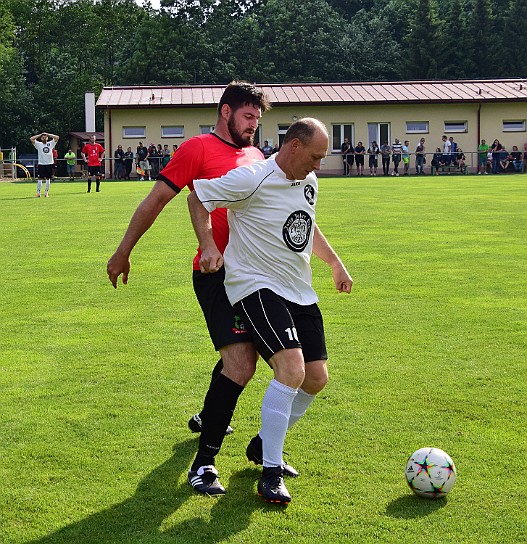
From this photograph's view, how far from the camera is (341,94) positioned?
50688mm

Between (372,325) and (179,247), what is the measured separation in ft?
21.7

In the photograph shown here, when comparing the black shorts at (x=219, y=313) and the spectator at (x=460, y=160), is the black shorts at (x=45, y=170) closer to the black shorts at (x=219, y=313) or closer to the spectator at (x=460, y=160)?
the spectator at (x=460, y=160)

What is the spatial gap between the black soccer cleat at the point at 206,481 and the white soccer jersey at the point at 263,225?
34.7 inches

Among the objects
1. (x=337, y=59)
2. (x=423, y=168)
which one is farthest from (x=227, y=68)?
(x=423, y=168)

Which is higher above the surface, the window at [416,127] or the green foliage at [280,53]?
the green foliage at [280,53]

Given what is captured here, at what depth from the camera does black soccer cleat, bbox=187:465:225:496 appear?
15.0 feet

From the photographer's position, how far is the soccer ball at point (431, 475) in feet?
14.6

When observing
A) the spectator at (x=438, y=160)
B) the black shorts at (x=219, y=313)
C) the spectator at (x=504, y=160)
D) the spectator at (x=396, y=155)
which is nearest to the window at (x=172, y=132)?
the spectator at (x=396, y=155)

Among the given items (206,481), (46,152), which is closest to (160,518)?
(206,481)

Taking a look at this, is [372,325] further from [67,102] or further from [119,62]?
[119,62]

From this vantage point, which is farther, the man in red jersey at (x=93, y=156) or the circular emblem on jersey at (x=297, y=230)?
the man in red jersey at (x=93, y=156)

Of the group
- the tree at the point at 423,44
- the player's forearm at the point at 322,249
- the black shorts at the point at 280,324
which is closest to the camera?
the black shorts at the point at 280,324

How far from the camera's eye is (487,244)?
14727 mm

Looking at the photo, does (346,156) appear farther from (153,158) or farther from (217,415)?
(217,415)
